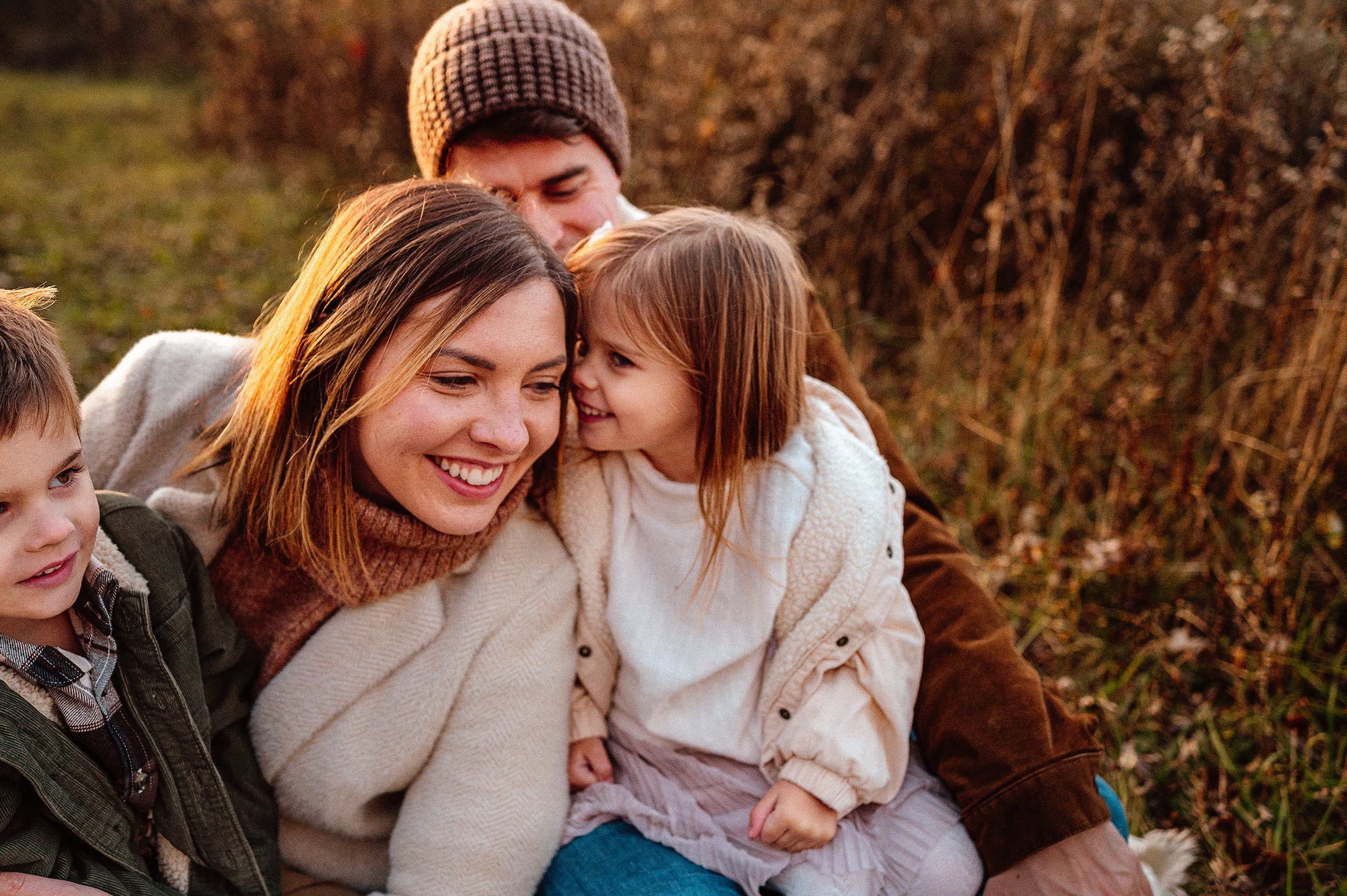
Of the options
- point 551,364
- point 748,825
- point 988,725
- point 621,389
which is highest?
point 551,364

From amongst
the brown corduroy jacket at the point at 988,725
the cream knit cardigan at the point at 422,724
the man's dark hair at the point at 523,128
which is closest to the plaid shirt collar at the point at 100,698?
the cream knit cardigan at the point at 422,724

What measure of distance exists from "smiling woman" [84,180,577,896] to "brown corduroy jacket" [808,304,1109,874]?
87cm

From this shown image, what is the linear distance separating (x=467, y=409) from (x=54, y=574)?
0.74 metres

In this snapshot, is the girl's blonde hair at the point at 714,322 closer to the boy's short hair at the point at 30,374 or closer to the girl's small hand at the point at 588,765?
the girl's small hand at the point at 588,765

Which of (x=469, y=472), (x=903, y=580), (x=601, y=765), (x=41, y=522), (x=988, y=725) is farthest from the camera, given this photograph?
(x=903, y=580)

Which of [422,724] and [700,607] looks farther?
[700,607]

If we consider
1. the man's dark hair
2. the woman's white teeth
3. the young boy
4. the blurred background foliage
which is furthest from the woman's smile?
the blurred background foliage

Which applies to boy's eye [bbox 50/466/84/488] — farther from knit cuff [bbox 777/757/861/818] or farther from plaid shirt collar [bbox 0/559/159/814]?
knit cuff [bbox 777/757/861/818]

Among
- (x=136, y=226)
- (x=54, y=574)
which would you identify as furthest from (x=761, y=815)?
(x=136, y=226)

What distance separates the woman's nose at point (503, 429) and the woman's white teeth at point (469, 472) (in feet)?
0.23

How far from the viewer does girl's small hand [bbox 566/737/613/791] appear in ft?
7.25

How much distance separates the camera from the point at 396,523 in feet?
6.38

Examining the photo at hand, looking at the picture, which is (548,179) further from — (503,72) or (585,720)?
(585,720)

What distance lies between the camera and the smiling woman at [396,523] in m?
1.84
